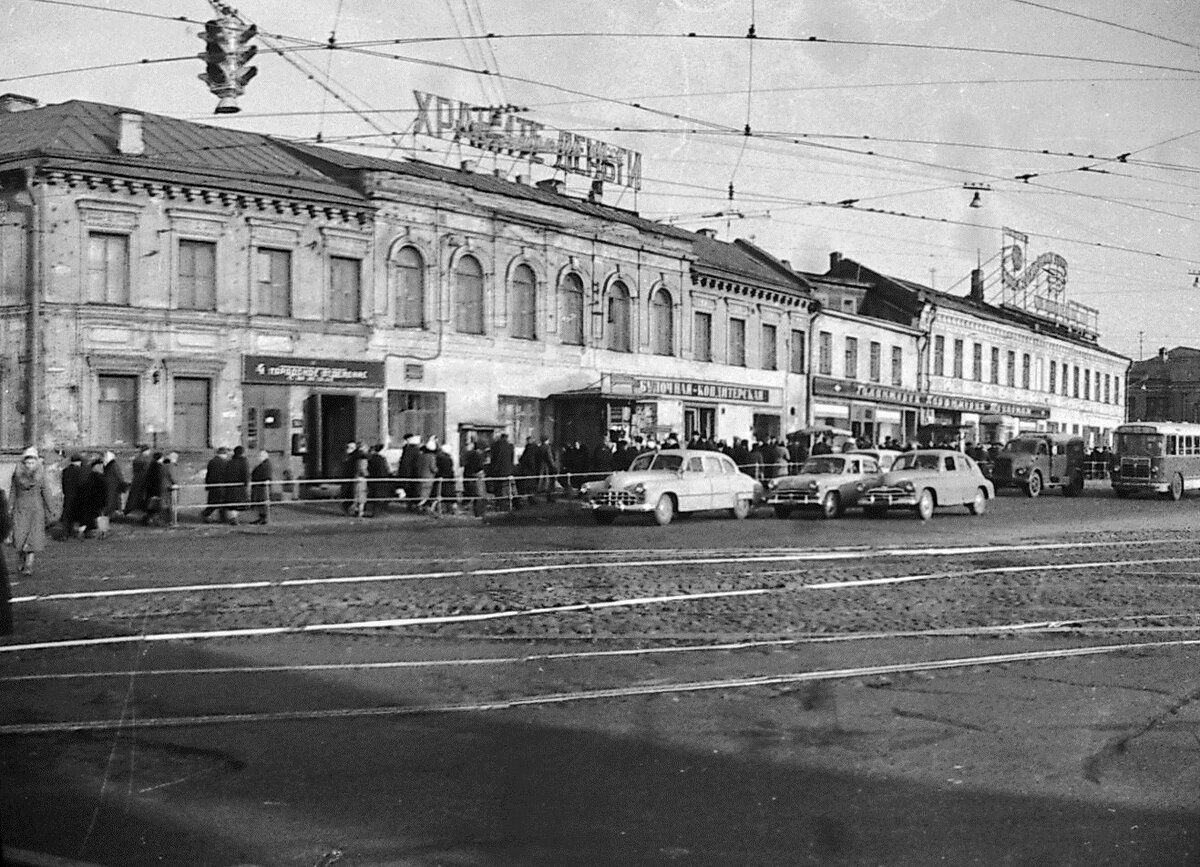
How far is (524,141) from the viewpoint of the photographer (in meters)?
36.5

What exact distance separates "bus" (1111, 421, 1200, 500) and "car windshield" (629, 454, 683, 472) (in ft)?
62.2

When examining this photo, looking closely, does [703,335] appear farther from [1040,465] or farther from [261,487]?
[261,487]

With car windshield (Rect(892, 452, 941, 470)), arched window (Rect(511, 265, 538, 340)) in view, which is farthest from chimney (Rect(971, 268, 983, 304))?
car windshield (Rect(892, 452, 941, 470))

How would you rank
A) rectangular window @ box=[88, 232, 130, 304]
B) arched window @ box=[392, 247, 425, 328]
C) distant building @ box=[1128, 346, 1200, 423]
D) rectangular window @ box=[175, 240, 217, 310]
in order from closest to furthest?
rectangular window @ box=[88, 232, 130, 304] → rectangular window @ box=[175, 240, 217, 310] → arched window @ box=[392, 247, 425, 328] → distant building @ box=[1128, 346, 1200, 423]

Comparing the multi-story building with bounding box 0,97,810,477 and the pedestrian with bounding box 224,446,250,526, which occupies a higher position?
the multi-story building with bounding box 0,97,810,477

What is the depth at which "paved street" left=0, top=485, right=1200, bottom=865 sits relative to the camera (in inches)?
214

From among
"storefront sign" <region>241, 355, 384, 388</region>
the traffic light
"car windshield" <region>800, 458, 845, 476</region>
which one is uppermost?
the traffic light

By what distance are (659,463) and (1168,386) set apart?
80810mm

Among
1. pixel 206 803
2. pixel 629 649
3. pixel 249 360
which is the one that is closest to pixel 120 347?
pixel 249 360

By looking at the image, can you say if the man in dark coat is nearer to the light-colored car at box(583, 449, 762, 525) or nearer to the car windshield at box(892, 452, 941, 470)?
the light-colored car at box(583, 449, 762, 525)

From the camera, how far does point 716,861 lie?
508 centimetres

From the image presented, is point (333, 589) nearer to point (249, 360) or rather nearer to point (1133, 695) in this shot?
point (1133, 695)

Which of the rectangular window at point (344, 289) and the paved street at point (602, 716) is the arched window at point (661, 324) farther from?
the paved street at point (602, 716)

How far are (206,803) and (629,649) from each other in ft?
14.9
